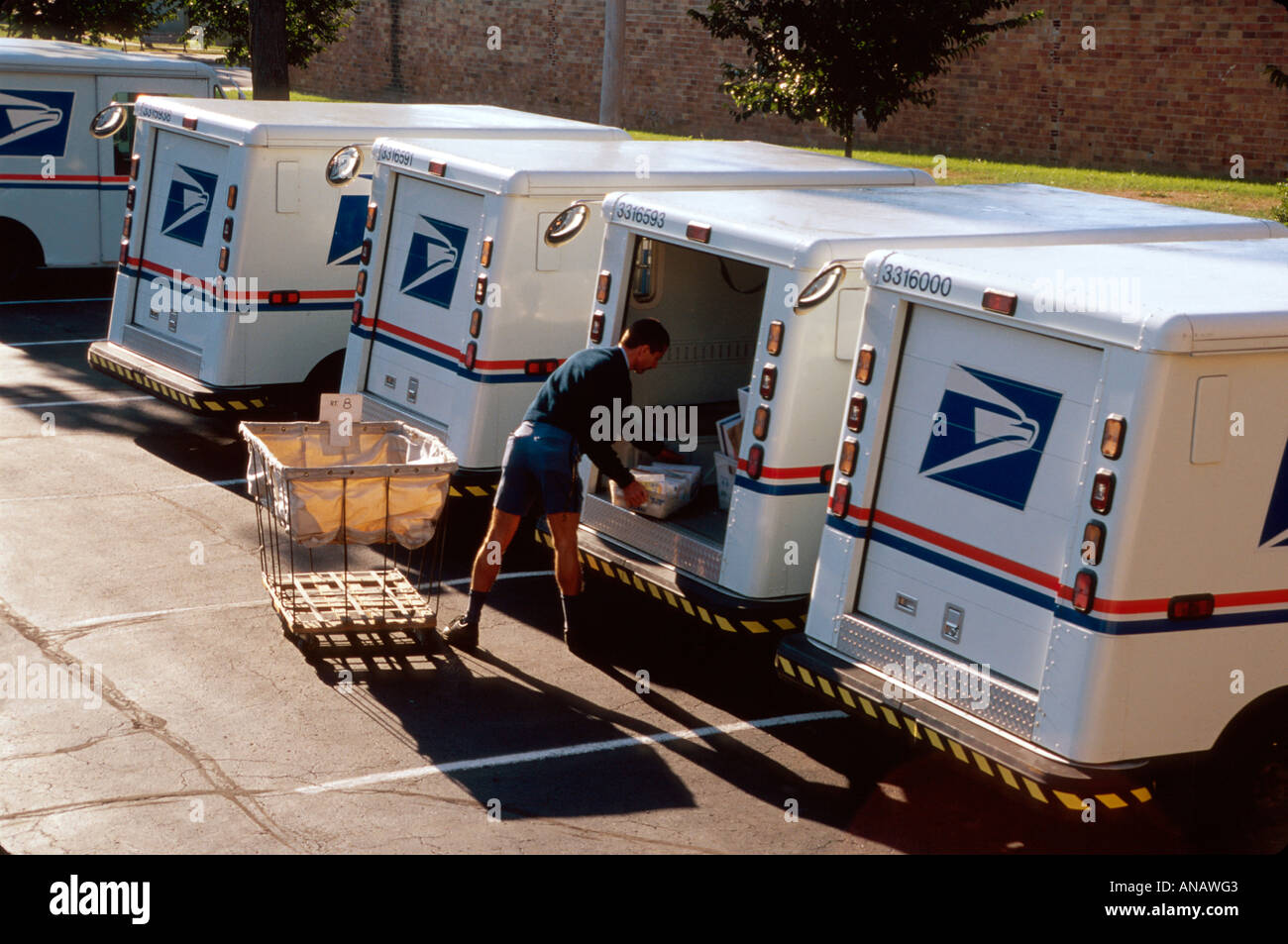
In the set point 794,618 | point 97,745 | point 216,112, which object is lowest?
point 97,745

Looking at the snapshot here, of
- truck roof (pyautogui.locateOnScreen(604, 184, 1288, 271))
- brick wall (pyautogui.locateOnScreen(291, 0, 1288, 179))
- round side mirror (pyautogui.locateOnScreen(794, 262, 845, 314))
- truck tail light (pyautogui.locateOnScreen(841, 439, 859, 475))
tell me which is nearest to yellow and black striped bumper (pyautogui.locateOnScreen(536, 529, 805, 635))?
truck tail light (pyautogui.locateOnScreen(841, 439, 859, 475))

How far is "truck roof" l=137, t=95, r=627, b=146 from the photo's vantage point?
37.3ft

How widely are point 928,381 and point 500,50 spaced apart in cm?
3439

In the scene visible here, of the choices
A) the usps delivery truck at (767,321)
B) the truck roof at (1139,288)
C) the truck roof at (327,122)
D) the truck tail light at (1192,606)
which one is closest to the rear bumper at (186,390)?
the truck roof at (327,122)

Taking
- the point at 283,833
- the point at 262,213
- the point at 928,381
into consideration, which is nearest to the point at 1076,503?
the point at 928,381

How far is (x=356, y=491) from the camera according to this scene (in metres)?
8.12

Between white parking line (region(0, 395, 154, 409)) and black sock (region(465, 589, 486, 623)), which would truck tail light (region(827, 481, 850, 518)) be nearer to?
black sock (region(465, 589, 486, 623))

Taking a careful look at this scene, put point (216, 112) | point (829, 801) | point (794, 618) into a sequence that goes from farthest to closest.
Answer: point (216, 112)
point (794, 618)
point (829, 801)

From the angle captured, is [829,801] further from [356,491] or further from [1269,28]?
[1269,28]

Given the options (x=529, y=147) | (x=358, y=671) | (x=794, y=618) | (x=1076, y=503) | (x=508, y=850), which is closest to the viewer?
(x=1076, y=503)

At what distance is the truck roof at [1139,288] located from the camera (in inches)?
220

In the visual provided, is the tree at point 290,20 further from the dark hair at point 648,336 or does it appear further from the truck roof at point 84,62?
the dark hair at point 648,336

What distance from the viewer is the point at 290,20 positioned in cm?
2320

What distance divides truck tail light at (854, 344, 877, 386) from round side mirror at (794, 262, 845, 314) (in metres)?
0.44
